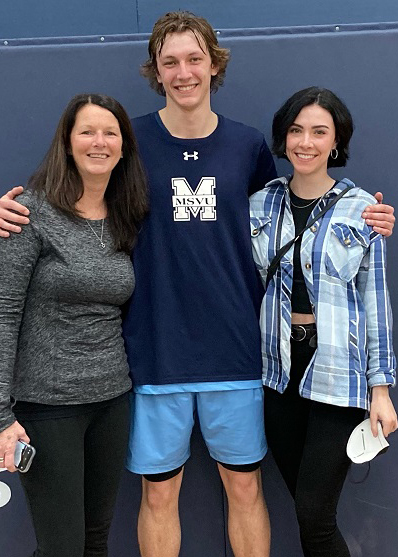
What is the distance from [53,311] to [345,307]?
2.49 feet

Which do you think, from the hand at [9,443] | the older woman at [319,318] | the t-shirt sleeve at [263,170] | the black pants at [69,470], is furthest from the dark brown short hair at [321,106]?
the hand at [9,443]

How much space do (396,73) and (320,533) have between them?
144 centimetres

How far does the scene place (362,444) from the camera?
1.74 metres

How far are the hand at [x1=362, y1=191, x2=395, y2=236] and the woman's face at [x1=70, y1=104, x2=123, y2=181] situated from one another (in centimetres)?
70

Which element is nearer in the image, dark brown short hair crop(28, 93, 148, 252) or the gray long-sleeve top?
the gray long-sleeve top

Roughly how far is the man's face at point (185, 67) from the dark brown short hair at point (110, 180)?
17 cm

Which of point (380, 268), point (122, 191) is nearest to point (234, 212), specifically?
point (122, 191)

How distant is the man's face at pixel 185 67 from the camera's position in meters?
1.84

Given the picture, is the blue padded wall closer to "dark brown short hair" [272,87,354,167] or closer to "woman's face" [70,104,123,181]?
"dark brown short hair" [272,87,354,167]

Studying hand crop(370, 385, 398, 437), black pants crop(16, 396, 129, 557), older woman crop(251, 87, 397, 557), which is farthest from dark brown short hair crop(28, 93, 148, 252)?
hand crop(370, 385, 398, 437)

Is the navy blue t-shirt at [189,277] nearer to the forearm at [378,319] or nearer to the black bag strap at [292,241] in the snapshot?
the black bag strap at [292,241]

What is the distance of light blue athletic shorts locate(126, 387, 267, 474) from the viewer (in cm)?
193

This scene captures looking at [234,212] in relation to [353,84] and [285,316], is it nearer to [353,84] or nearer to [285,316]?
[285,316]

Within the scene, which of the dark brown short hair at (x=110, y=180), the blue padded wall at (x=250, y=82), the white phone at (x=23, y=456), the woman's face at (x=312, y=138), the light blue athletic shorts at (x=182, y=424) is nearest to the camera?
the white phone at (x=23, y=456)
